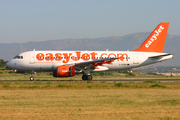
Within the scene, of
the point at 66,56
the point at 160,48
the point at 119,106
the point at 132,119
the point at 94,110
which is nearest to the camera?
the point at 132,119

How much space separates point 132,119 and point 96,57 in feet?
89.9

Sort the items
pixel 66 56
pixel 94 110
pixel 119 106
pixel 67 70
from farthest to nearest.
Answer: pixel 66 56 → pixel 67 70 → pixel 119 106 → pixel 94 110

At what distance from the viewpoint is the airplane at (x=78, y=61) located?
36.2 metres

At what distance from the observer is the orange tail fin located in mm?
42062

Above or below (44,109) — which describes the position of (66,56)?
above

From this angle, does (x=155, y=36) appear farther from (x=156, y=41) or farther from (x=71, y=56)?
(x=71, y=56)

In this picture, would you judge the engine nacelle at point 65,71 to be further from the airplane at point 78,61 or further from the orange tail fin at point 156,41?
the orange tail fin at point 156,41

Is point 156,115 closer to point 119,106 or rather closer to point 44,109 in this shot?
point 119,106

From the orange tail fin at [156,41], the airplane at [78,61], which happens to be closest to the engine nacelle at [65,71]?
the airplane at [78,61]

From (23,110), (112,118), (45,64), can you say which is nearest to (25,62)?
(45,64)

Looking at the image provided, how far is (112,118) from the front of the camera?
11.7 m

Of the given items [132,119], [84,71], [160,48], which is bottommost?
[132,119]

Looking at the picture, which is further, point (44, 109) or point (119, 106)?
point (119, 106)

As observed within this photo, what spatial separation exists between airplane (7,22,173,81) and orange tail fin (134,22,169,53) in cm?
109
